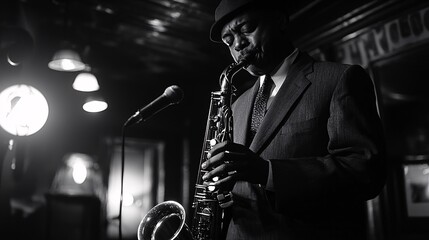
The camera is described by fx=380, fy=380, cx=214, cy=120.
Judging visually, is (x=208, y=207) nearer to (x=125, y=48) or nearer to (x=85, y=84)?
(x=85, y=84)

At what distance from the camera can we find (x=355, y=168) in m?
1.63

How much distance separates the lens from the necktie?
216 centimetres

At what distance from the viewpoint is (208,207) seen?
228 cm

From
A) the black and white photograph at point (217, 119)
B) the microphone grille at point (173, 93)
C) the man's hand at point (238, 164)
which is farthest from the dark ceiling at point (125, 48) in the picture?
the man's hand at point (238, 164)

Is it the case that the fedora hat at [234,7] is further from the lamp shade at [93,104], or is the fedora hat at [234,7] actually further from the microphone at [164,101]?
the lamp shade at [93,104]

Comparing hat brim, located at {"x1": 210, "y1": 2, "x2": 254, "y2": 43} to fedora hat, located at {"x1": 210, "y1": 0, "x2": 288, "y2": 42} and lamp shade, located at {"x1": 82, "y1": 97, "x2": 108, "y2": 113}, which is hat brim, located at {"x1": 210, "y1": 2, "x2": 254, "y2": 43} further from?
lamp shade, located at {"x1": 82, "y1": 97, "x2": 108, "y2": 113}

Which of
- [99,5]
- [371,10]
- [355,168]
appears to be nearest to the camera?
[355,168]

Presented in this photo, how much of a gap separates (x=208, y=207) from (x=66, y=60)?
3826 mm

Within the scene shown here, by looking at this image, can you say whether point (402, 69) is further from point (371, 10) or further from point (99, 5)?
point (99, 5)

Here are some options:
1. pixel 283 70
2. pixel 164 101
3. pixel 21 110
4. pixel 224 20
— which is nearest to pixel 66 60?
pixel 21 110

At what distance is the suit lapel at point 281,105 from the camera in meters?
1.93

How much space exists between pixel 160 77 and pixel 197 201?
18.7 feet

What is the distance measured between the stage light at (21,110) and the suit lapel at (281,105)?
3.40 metres

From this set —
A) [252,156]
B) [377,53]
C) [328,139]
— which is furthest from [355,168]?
[377,53]
